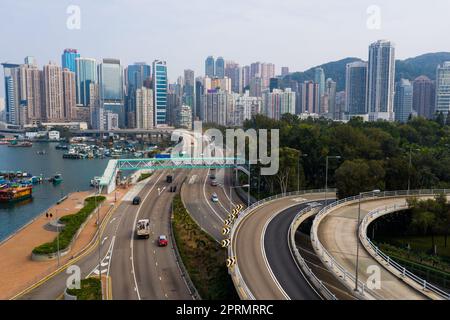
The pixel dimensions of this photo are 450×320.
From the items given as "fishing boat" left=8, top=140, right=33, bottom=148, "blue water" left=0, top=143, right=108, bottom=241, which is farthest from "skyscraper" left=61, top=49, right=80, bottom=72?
"blue water" left=0, top=143, right=108, bottom=241

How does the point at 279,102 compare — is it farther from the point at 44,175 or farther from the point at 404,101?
the point at 44,175

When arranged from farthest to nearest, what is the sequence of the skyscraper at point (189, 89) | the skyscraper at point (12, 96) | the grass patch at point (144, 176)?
the skyscraper at point (189, 89), the skyscraper at point (12, 96), the grass patch at point (144, 176)

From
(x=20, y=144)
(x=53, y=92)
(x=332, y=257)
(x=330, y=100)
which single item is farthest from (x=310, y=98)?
(x=332, y=257)

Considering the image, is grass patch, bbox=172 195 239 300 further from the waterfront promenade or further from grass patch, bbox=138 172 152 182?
grass patch, bbox=138 172 152 182

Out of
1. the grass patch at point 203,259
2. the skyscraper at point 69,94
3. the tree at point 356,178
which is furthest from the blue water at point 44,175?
the skyscraper at point 69,94

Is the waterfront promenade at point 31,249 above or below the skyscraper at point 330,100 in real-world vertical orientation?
below

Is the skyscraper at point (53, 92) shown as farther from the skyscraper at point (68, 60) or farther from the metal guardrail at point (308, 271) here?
the metal guardrail at point (308, 271)
